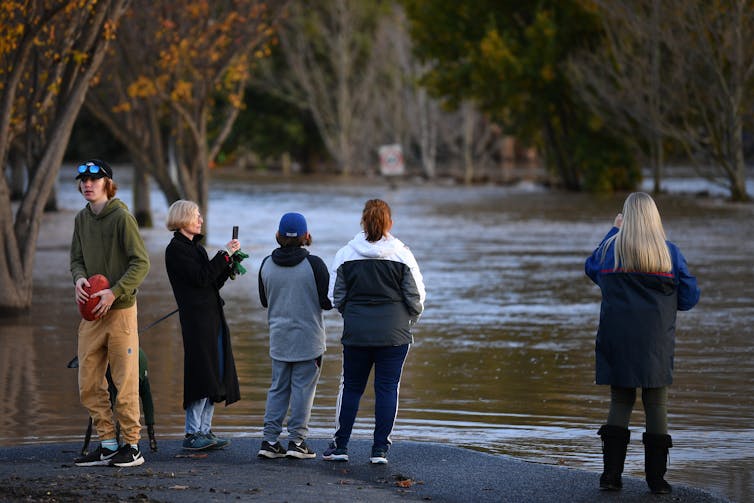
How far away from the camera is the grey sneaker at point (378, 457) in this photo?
8883mm

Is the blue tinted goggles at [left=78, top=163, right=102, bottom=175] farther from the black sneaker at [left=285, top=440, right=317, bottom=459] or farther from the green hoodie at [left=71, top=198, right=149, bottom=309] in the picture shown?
the black sneaker at [left=285, top=440, right=317, bottom=459]

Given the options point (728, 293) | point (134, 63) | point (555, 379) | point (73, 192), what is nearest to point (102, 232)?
point (555, 379)

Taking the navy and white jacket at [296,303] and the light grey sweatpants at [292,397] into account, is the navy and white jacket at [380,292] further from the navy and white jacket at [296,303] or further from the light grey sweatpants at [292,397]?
the light grey sweatpants at [292,397]

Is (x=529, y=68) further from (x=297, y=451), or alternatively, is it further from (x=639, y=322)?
(x=639, y=322)

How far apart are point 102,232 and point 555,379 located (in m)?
5.19

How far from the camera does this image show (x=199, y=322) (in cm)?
930

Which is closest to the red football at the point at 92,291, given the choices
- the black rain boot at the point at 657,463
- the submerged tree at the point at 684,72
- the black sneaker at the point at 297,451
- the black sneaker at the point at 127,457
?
the black sneaker at the point at 127,457

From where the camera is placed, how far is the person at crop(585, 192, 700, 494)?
830cm

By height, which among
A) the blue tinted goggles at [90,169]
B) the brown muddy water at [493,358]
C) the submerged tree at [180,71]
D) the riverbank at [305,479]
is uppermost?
the submerged tree at [180,71]

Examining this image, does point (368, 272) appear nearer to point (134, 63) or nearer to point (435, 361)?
point (435, 361)

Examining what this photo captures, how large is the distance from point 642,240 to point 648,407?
0.91 m

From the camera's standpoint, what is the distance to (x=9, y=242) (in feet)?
56.7

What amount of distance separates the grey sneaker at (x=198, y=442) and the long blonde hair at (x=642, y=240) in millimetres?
2705

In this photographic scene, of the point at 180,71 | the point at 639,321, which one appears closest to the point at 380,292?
the point at 639,321
